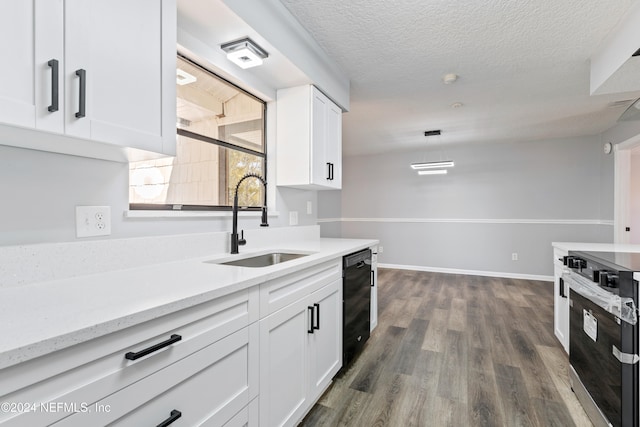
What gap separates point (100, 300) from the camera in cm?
84

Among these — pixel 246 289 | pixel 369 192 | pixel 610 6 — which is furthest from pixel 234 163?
pixel 369 192

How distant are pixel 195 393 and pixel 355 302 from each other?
4.91 ft

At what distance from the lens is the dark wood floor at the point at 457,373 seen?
1723mm

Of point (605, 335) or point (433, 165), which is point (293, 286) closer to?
point (605, 335)

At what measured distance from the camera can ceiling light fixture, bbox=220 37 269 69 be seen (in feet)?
5.69

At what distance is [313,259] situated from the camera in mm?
1619

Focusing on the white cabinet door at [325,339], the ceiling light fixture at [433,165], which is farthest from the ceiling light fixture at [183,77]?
the ceiling light fixture at [433,165]

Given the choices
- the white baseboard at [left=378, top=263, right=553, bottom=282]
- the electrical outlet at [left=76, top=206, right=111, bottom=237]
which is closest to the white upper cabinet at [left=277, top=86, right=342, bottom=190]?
the electrical outlet at [left=76, top=206, right=111, bottom=237]

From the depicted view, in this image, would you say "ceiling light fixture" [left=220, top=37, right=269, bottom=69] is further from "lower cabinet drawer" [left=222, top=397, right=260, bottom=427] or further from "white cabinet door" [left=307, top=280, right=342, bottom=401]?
"lower cabinet drawer" [left=222, top=397, right=260, bottom=427]

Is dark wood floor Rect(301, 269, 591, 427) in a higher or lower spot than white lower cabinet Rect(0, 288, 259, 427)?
lower

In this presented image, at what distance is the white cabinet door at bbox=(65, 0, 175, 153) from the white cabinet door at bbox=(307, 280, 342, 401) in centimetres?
115

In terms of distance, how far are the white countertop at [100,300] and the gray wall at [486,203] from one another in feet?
16.5

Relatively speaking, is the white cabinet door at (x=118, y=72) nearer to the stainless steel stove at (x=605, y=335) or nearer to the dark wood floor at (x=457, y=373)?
the dark wood floor at (x=457, y=373)

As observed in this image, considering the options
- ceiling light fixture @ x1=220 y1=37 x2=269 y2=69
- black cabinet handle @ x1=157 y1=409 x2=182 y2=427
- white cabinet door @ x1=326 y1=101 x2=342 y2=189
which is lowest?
black cabinet handle @ x1=157 y1=409 x2=182 y2=427
